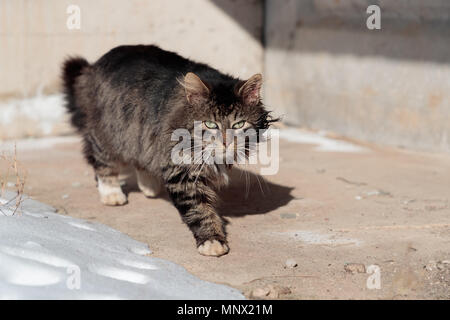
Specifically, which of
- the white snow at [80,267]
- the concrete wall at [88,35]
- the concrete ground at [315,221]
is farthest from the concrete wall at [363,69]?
the white snow at [80,267]

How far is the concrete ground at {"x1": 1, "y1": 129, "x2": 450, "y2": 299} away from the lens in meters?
3.75

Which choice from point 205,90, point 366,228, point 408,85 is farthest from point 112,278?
point 408,85

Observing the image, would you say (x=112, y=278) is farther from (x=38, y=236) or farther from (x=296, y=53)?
(x=296, y=53)

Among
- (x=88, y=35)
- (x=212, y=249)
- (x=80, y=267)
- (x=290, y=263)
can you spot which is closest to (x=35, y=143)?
(x=88, y=35)

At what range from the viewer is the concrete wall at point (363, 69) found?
679 centimetres

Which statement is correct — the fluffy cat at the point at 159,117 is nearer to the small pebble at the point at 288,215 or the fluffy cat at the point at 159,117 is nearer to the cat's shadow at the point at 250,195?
the cat's shadow at the point at 250,195

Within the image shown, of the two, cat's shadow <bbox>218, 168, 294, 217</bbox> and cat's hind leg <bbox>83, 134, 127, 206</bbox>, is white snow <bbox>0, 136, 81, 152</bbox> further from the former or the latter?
cat's shadow <bbox>218, 168, 294, 217</bbox>

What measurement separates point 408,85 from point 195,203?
3523mm

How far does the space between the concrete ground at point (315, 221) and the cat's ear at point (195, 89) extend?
3.15 ft

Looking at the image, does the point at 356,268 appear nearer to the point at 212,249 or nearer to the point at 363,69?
the point at 212,249

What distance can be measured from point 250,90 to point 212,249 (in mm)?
1109

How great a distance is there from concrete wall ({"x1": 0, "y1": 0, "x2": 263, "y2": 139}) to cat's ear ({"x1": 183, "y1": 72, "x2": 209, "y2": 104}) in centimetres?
417

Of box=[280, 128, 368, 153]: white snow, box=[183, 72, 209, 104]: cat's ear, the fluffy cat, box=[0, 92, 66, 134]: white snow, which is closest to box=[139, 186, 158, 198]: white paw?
the fluffy cat

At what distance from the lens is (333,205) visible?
529 centimetres
